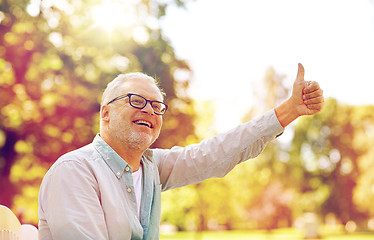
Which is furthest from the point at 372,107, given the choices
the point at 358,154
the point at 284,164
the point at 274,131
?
the point at 274,131

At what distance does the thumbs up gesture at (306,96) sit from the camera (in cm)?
232

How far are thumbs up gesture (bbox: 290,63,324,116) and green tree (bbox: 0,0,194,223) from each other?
7985 millimetres

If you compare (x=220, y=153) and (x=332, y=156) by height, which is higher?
(x=332, y=156)

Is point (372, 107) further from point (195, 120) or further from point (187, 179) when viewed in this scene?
point (187, 179)

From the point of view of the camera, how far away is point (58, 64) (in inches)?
434

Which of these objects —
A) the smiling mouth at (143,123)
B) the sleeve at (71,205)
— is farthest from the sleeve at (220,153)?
the sleeve at (71,205)

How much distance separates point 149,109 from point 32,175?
451 inches

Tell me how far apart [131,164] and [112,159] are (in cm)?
17

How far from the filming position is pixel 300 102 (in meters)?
2.34

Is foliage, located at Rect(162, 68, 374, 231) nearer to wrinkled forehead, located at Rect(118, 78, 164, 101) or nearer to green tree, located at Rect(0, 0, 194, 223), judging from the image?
green tree, located at Rect(0, 0, 194, 223)

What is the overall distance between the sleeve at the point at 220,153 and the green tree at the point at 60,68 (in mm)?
7963

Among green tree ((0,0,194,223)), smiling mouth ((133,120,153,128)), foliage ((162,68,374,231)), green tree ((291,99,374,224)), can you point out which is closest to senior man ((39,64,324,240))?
smiling mouth ((133,120,153,128))

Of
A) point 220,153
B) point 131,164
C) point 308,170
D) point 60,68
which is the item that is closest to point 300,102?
point 220,153

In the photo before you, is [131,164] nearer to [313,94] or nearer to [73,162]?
[73,162]
